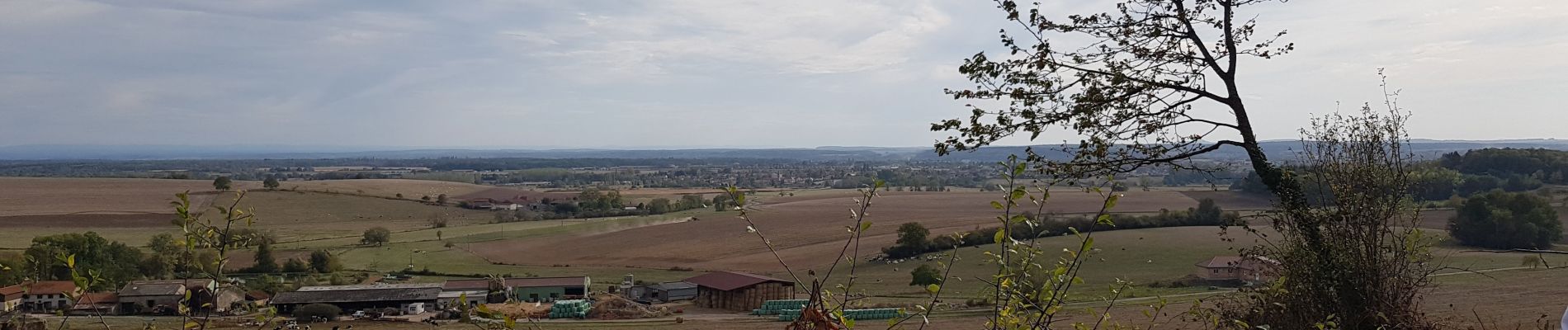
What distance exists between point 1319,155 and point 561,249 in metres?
47.4

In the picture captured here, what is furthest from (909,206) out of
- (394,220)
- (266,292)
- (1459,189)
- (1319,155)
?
(1319,155)

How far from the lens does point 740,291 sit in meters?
31.2

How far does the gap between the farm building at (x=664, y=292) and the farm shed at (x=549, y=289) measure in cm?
184

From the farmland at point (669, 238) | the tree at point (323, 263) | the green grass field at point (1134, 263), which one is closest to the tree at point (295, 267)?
the tree at point (323, 263)

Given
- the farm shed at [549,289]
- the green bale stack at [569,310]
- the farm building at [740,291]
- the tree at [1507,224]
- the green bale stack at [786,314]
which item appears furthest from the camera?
the farm shed at [549,289]

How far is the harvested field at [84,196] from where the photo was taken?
197ft

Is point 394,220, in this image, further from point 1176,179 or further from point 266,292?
point 1176,179

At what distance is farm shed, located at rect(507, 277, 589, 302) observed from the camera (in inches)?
1330

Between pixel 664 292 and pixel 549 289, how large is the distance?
4.14 meters

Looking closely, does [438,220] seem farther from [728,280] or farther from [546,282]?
[728,280]

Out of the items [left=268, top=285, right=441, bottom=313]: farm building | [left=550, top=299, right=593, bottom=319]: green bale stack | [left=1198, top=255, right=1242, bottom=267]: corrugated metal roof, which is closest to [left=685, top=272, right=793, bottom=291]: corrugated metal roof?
[left=550, top=299, right=593, bottom=319]: green bale stack

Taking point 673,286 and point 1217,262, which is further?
point 673,286

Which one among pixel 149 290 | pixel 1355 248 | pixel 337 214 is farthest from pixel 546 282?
pixel 337 214

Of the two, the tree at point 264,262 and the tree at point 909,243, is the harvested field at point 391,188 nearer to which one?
the tree at point 264,262
